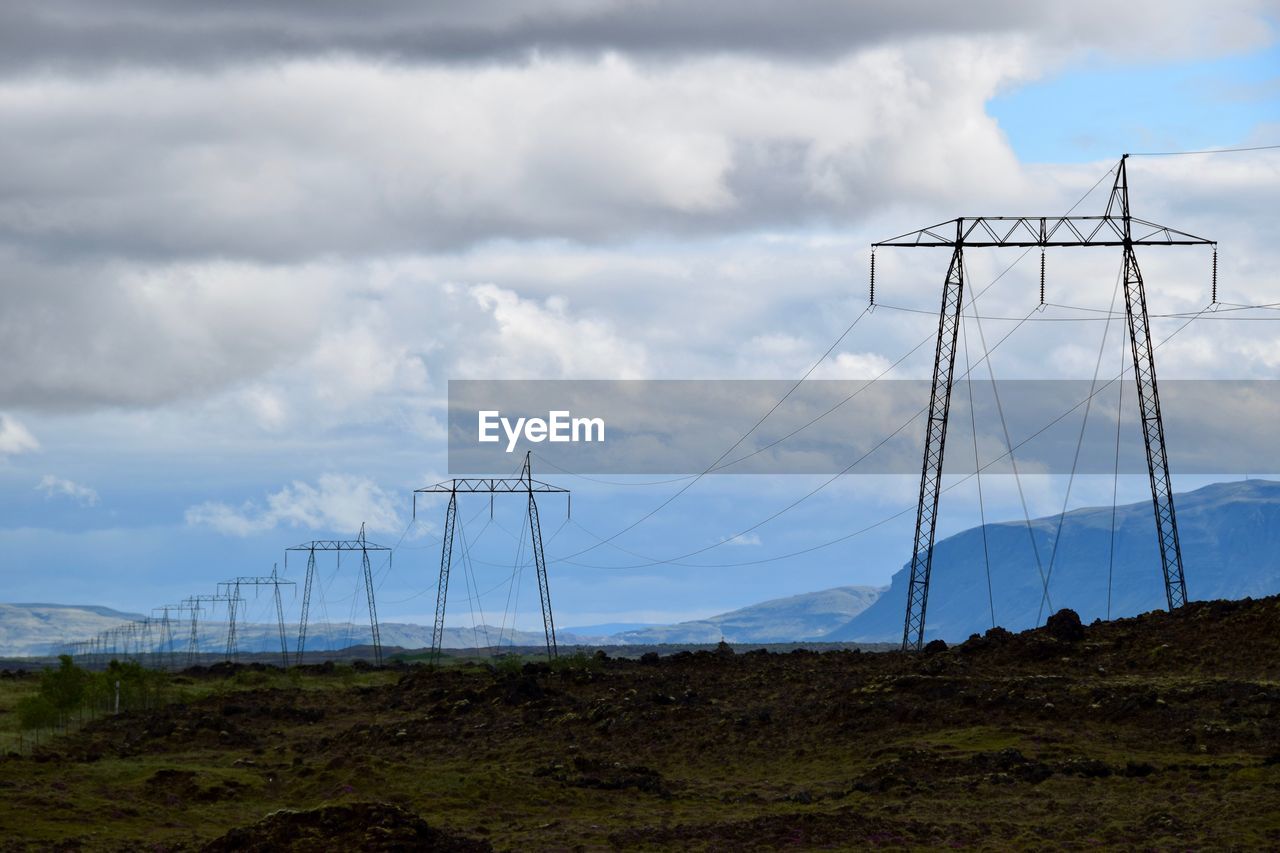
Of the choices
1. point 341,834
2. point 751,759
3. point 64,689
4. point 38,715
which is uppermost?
point 64,689

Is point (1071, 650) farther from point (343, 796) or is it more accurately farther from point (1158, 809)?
point (343, 796)

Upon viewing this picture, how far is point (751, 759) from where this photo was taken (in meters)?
84.9

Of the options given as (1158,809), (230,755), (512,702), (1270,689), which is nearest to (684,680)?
(512,702)

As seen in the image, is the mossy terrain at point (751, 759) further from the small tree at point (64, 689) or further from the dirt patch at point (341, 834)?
the small tree at point (64, 689)

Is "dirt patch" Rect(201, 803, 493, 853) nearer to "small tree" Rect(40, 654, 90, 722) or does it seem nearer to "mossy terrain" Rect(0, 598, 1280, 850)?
"mossy terrain" Rect(0, 598, 1280, 850)

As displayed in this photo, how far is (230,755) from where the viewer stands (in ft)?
308

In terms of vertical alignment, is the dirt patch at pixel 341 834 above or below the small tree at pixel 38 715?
below

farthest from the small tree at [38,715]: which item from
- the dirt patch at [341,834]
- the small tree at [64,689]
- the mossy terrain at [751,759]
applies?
the dirt patch at [341,834]

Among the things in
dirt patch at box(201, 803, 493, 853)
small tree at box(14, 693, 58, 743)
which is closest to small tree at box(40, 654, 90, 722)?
small tree at box(14, 693, 58, 743)

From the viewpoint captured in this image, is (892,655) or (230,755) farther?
(892,655)

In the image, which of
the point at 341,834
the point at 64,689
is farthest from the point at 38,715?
the point at 341,834

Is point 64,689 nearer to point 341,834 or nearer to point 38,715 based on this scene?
point 38,715

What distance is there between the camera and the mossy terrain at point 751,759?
207 feet

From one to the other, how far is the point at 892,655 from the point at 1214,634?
25303 millimetres
